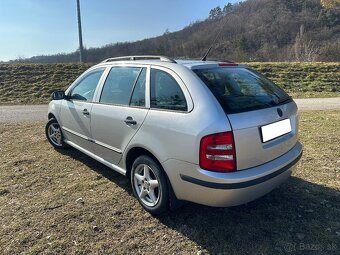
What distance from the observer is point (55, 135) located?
5.59m

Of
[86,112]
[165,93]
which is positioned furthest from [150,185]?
[86,112]

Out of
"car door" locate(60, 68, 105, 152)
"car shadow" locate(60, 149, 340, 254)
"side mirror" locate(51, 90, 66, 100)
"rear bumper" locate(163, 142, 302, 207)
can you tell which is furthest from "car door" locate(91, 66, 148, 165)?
"side mirror" locate(51, 90, 66, 100)

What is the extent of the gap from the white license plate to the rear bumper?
9.7 inches

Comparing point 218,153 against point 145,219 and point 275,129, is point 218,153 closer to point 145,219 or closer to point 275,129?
point 275,129

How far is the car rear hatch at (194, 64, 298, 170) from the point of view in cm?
267

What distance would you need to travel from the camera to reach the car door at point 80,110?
4.26 meters

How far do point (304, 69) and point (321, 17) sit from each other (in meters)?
60.7

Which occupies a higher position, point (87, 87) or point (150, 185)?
point (87, 87)

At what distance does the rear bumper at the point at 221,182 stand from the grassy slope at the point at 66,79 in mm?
13065

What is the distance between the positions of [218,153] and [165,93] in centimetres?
88

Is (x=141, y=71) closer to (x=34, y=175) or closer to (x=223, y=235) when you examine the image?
(x=223, y=235)

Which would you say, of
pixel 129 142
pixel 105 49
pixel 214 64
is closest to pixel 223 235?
pixel 129 142

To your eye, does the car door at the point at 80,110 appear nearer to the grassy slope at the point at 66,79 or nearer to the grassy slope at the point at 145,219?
the grassy slope at the point at 145,219

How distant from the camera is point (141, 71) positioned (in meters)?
3.46
